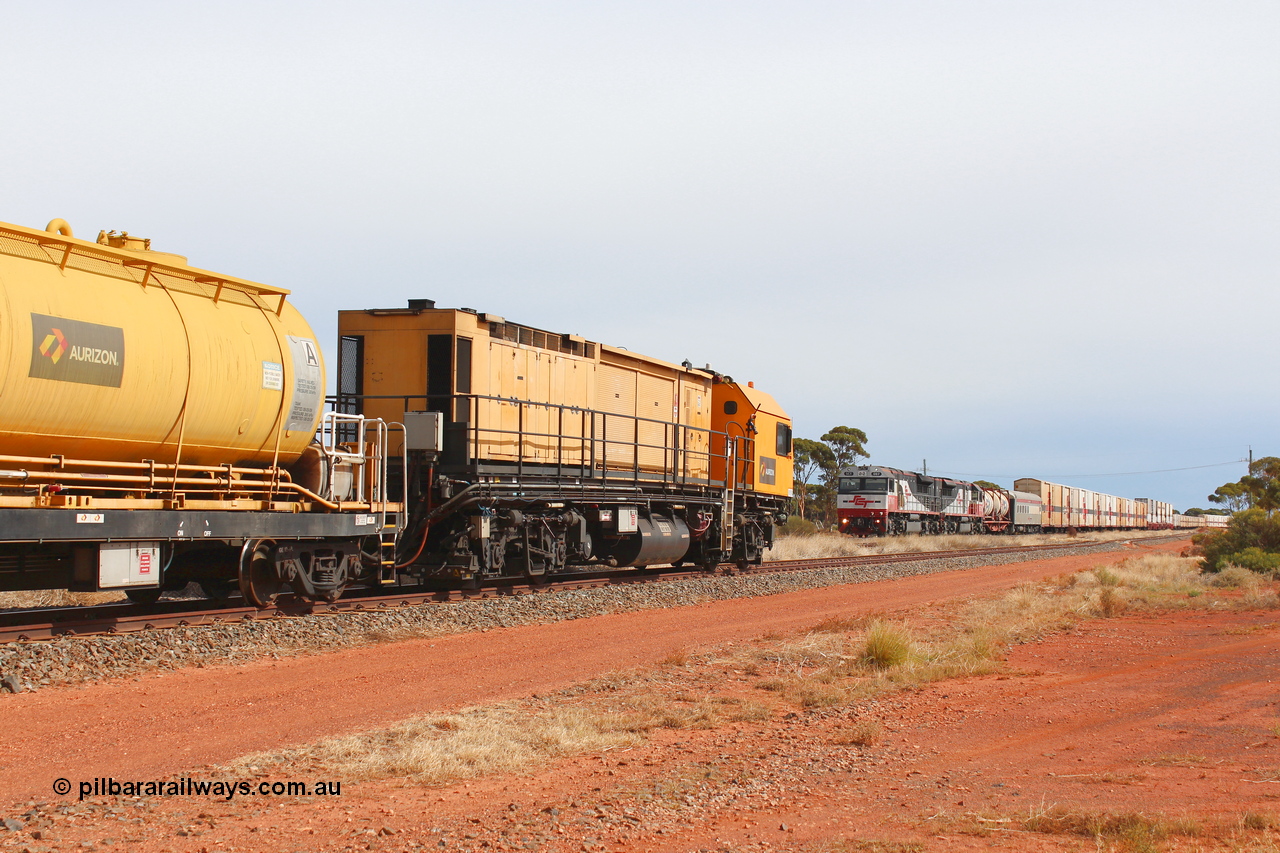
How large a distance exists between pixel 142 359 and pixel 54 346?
882mm

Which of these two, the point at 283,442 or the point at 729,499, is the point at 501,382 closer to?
the point at 283,442

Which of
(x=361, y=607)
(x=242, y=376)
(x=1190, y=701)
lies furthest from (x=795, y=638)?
(x=242, y=376)

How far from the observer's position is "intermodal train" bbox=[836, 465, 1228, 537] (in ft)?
151

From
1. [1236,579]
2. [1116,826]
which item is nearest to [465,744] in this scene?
[1116,826]

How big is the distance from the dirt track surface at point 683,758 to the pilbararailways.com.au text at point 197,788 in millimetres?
112

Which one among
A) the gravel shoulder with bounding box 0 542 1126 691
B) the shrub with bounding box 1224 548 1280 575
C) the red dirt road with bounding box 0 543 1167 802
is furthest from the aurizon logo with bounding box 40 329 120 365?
the shrub with bounding box 1224 548 1280 575

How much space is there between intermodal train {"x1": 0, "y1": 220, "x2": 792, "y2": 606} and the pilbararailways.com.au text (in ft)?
12.3

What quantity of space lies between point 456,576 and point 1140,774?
10.4 metres

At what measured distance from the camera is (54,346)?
914 centimetres

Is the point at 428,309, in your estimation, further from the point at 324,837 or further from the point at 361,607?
the point at 324,837

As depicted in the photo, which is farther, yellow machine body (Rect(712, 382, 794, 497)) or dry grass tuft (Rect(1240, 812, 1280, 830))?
yellow machine body (Rect(712, 382, 794, 497))

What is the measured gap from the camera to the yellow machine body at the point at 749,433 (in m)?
23.4

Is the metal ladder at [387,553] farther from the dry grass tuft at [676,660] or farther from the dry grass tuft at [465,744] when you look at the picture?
the dry grass tuft at [465,744]

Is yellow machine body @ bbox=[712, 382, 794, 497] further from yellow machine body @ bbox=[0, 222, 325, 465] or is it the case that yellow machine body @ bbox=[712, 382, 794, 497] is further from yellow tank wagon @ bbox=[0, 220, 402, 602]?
yellow machine body @ bbox=[0, 222, 325, 465]
